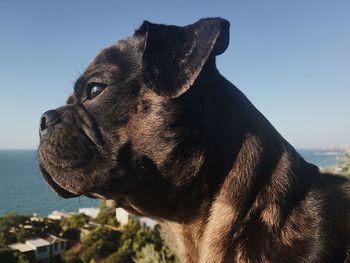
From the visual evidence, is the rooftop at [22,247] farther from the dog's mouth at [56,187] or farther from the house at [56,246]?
the dog's mouth at [56,187]

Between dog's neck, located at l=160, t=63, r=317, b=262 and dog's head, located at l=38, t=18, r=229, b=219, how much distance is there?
158mm

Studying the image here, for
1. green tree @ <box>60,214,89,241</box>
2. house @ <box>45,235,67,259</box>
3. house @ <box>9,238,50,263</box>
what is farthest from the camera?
green tree @ <box>60,214,89,241</box>

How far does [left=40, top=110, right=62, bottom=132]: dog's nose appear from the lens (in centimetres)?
378

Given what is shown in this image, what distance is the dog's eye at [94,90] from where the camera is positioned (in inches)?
147

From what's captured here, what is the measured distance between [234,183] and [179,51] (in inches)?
47.8

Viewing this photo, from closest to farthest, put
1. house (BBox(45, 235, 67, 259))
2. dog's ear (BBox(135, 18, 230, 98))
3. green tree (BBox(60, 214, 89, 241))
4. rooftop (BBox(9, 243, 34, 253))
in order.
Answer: dog's ear (BBox(135, 18, 230, 98)) → rooftop (BBox(9, 243, 34, 253)) → house (BBox(45, 235, 67, 259)) → green tree (BBox(60, 214, 89, 241))

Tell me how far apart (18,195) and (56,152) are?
112512mm

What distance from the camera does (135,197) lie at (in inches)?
147

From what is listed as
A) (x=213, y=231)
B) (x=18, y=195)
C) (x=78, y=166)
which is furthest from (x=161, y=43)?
(x=18, y=195)

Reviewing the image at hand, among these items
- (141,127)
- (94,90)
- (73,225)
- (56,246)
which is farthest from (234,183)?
(73,225)

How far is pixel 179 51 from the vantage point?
3535 millimetres

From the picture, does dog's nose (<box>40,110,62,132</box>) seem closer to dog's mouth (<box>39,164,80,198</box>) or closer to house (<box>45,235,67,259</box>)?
dog's mouth (<box>39,164,80,198</box>)

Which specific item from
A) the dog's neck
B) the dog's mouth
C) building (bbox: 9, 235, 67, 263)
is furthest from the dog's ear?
building (bbox: 9, 235, 67, 263)

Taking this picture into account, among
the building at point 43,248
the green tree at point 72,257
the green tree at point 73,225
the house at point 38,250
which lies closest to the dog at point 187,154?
the green tree at point 72,257
